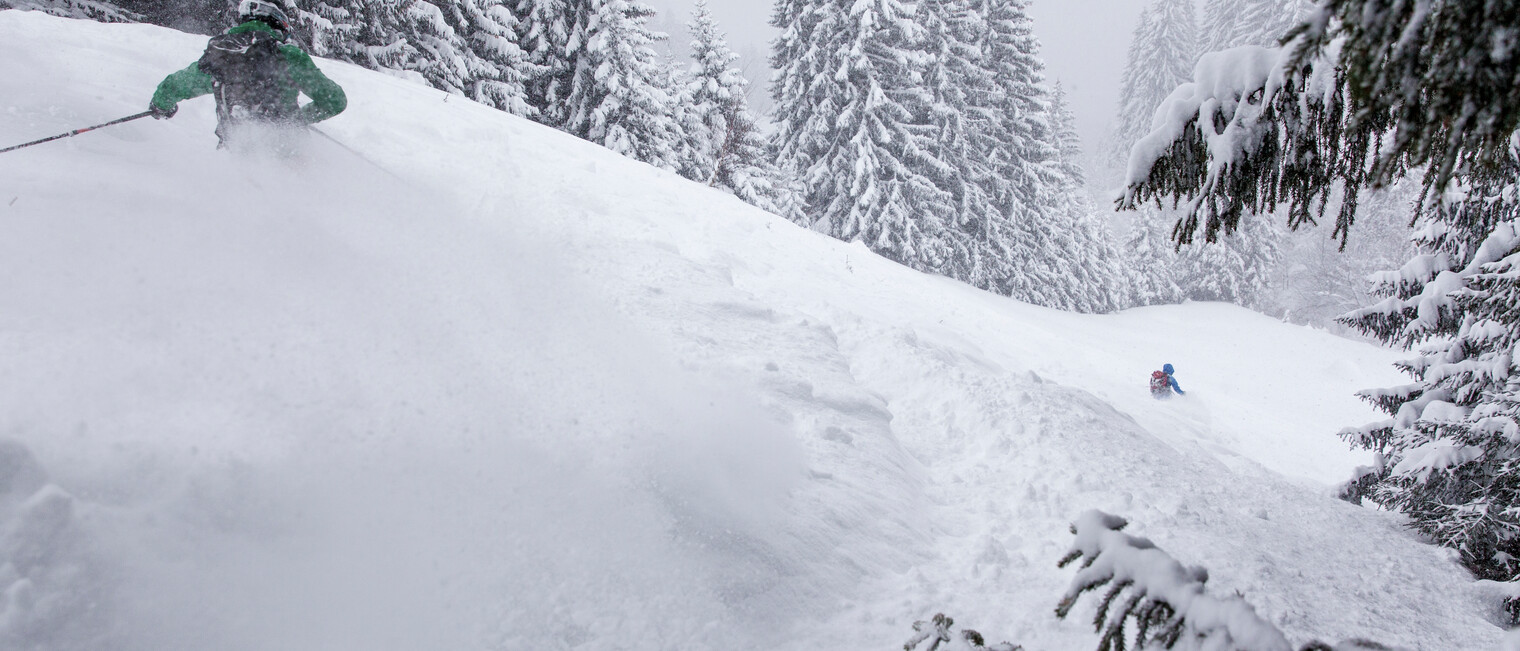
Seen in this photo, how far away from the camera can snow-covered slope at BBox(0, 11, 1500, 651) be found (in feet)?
8.71

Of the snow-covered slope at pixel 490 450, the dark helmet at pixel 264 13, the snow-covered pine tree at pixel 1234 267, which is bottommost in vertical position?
the snow-covered slope at pixel 490 450

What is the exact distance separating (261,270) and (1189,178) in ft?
18.4

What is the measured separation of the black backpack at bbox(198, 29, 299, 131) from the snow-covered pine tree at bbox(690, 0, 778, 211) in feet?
51.7

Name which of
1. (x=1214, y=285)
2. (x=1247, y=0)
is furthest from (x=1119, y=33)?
(x=1214, y=285)

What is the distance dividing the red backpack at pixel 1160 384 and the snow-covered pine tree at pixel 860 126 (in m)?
10.0

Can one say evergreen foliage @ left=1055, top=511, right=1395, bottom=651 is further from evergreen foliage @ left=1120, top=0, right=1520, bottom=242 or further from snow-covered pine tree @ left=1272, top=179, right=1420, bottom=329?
snow-covered pine tree @ left=1272, top=179, right=1420, bottom=329

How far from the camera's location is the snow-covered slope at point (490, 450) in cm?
265

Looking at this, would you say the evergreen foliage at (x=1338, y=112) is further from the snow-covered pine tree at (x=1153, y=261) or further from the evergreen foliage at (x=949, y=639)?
the snow-covered pine tree at (x=1153, y=261)

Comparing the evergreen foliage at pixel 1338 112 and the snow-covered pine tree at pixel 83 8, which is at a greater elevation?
the evergreen foliage at pixel 1338 112

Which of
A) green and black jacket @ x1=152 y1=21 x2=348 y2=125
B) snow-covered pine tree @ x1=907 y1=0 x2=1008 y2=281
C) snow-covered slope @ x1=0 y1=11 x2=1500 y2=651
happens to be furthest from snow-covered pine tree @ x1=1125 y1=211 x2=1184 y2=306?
green and black jacket @ x1=152 y1=21 x2=348 y2=125

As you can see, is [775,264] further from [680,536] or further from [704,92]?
[704,92]

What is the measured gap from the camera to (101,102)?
25.4ft

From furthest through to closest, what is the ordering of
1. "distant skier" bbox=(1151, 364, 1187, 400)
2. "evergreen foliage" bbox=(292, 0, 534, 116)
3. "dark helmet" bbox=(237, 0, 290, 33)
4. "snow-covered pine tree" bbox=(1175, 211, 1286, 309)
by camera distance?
"snow-covered pine tree" bbox=(1175, 211, 1286, 309)
"evergreen foliage" bbox=(292, 0, 534, 116)
"distant skier" bbox=(1151, 364, 1187, 400)
"dark helmet" bbox=(237, 0, 290, 33)

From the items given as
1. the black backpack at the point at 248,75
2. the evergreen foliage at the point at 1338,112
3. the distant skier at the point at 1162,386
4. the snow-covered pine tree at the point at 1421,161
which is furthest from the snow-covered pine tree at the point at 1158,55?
the evergreen foliage at the point at 1338,112
